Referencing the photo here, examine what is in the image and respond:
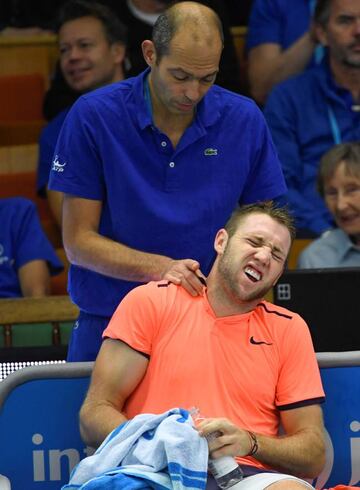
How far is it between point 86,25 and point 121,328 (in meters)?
2.84

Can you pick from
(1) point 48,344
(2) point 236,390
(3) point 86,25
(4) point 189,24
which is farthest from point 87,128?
(3) point 86,25

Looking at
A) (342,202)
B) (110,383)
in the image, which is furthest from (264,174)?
(342,202)

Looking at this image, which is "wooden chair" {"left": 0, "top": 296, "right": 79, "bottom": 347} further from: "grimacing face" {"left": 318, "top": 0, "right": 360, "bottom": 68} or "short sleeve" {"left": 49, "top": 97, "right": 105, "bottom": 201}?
"grimacing face" {"left": 318, "top": 0, "right": 360, "bottom": 68}

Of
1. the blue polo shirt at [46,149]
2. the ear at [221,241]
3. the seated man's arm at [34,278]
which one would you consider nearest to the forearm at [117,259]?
the ear at [221,241]

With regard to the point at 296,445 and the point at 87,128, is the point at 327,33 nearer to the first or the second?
the point at 87,128

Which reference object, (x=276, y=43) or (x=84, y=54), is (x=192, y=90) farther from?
(x=276, y=43)

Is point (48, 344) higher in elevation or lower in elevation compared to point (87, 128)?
lower

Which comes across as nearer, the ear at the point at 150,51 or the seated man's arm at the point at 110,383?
the seated man's arm at the point at 110,383

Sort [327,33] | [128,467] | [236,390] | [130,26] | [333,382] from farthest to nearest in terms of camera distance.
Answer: [130,26]
[327,33]
[333,382]
[236,390]
[128,467]

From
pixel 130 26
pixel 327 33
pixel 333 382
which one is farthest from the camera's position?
pixel 130 26

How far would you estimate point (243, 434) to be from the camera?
11.5ft

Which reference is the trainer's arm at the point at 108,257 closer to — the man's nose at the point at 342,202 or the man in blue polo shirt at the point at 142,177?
the man in blue polo shirt at the point at 142,177

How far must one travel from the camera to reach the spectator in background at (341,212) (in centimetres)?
520

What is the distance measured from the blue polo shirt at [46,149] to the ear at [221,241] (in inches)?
97.7
